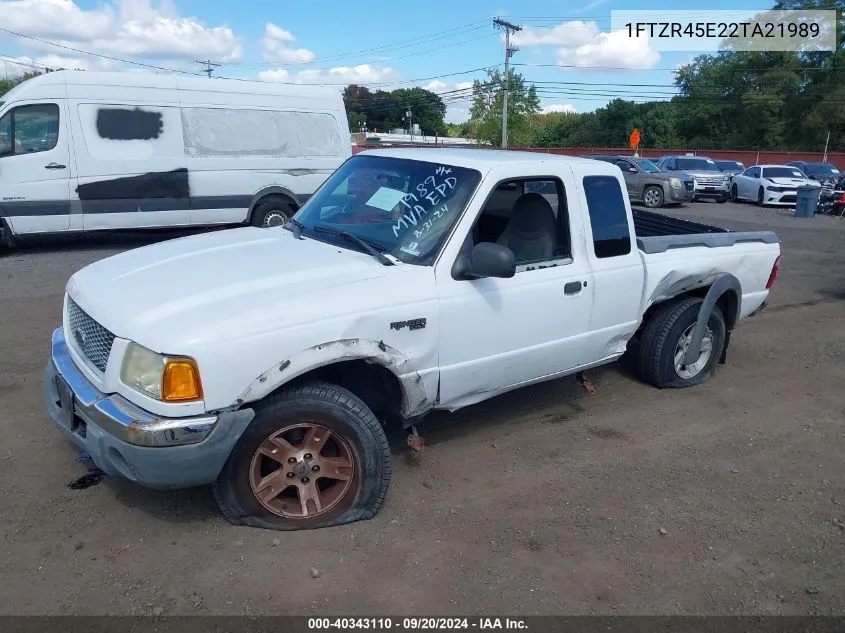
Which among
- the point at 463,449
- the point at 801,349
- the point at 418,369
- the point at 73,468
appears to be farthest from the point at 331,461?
the point at 801,349

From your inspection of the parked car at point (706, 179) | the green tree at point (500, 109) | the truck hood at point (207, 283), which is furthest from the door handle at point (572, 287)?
the green tree at point (500, 109)

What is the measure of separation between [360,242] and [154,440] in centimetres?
157

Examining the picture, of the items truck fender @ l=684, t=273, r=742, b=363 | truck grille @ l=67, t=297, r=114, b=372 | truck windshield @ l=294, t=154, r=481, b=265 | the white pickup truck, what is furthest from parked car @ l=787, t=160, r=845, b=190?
truck grille @ l=67, t=297, r=114, b=372

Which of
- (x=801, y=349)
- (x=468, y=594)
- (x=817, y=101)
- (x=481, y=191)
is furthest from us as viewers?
(x=817, y=101)

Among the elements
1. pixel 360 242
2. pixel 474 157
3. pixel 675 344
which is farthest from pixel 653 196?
pixel 360 242

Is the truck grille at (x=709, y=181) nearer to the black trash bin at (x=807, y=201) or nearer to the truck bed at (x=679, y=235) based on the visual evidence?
the black trash bin at (x=807, y=201)

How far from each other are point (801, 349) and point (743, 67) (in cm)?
6391

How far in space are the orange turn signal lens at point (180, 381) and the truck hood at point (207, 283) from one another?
8 cm

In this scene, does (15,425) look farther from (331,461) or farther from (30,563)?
(331,461)

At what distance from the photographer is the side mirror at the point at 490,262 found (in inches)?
141

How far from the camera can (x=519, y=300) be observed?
4016 mm

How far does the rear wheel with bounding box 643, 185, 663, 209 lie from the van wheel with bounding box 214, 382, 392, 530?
1990 cm

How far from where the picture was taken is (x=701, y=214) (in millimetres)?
20094

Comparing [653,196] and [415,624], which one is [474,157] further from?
[653,196]
